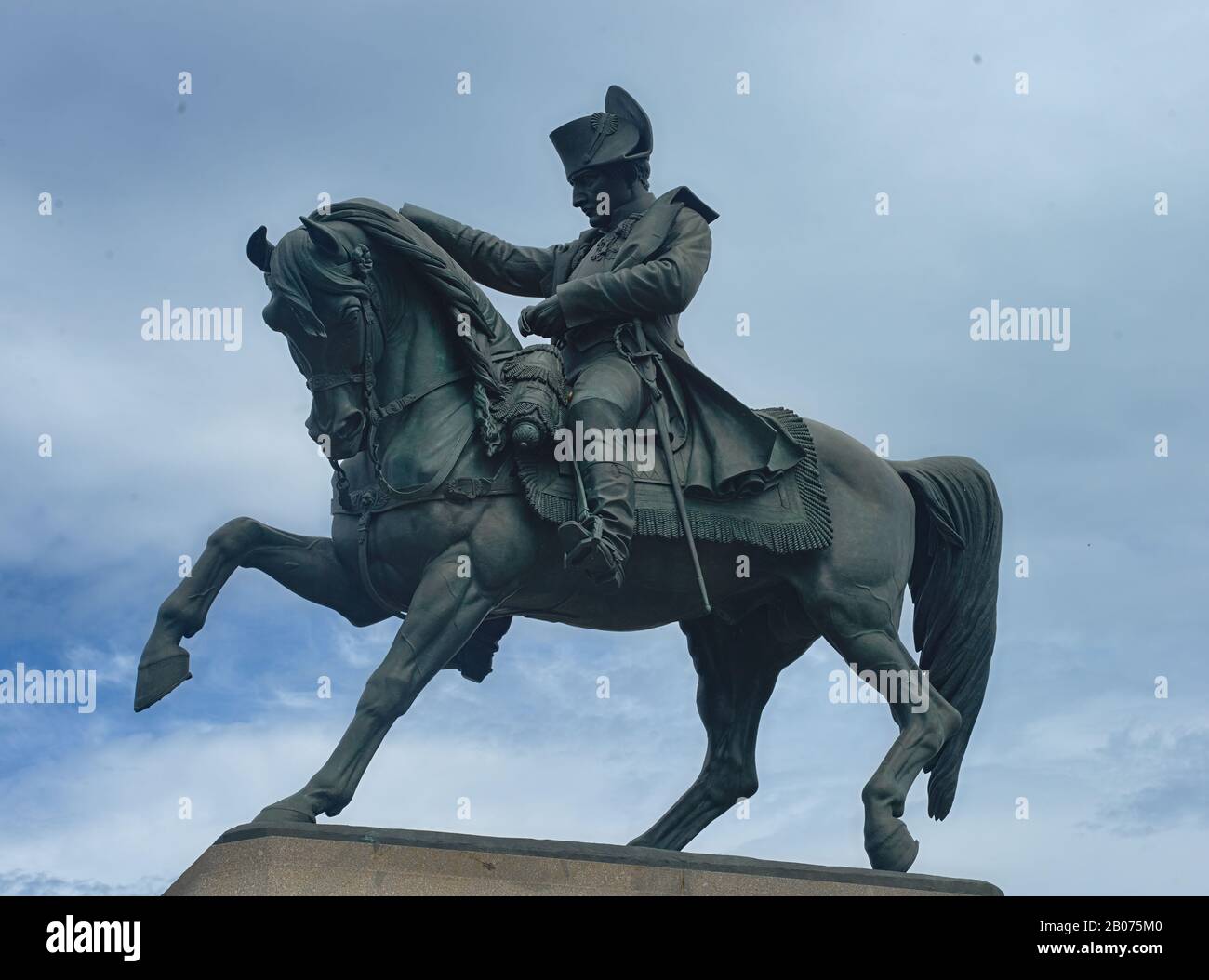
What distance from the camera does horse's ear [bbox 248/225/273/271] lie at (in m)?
10.3

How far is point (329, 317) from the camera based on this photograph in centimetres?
1018

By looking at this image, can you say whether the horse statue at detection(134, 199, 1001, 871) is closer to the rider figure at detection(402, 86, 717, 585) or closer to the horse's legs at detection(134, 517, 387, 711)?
the horse's legs at detection(134, 517, 387, 711)

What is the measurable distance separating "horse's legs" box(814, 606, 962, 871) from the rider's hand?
2219 millimetres

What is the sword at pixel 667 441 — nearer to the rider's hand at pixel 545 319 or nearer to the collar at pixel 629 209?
the rider's hand at pixel 545 319

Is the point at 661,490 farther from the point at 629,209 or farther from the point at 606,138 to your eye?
the point at 606,138

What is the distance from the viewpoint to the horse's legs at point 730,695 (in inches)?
460

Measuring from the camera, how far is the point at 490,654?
11266 millimetres

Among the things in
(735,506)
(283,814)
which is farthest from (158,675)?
(735,506)

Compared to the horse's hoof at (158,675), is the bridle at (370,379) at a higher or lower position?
higher

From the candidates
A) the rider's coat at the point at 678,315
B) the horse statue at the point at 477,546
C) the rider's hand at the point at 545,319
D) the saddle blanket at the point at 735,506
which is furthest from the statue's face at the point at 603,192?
the saddle blanket at the point at 735,506

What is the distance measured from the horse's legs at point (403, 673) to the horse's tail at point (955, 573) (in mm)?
3048

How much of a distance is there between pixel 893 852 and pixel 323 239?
4548mm
